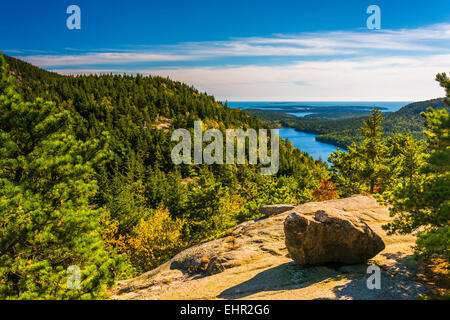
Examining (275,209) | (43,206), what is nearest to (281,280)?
(43,206)

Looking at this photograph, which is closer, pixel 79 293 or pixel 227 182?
pixel 79 293

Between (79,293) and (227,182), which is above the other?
Result: (79,293)

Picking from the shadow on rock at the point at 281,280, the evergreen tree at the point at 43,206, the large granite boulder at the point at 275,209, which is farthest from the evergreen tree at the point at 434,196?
the large granite boulder at the point at 275,209

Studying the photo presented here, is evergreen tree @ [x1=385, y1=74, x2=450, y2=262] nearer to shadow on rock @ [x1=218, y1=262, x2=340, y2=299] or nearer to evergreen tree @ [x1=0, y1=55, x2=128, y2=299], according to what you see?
shadow on rock @ [x1=218, y1=262, x2=340, y2=299]

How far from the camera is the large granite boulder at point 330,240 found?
13.6m

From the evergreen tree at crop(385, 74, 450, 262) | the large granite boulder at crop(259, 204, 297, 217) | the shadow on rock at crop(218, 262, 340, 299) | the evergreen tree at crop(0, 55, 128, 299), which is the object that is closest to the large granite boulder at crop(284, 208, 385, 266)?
the shadow on rock at crop(218, 262, 340, 299)

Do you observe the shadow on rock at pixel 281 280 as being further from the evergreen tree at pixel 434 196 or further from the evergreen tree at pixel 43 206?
the evergreen tree at pixel 43 206

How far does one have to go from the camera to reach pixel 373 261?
13.8 m

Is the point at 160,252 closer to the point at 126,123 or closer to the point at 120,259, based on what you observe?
the point at 120,259

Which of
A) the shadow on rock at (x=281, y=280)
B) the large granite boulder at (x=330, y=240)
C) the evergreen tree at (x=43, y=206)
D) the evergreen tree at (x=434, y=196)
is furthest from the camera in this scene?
the large granite boulder at (x=330, y=240)

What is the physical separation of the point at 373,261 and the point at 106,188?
154 ft

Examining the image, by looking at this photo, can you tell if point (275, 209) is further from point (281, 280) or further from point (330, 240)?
point (281, 280)

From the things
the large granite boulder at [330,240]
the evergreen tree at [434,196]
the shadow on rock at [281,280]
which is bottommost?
the shadow on rock at [281,280]

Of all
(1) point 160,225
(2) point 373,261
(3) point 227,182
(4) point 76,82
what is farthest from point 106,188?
(4) point 76,82
